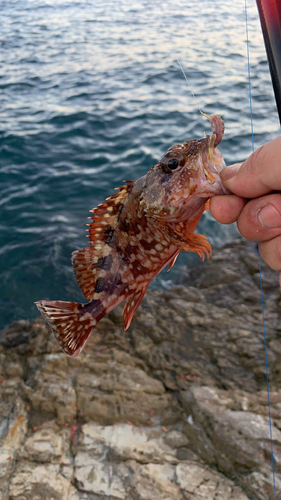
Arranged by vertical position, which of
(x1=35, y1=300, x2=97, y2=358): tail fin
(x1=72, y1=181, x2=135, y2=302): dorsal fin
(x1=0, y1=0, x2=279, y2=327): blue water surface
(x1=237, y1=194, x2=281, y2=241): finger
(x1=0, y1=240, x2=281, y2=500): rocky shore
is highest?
(x1=237, y1=194, x2=281, y2=241): finger

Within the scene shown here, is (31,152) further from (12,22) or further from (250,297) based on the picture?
(12,22)

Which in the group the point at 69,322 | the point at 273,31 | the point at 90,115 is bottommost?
the point at 90,115

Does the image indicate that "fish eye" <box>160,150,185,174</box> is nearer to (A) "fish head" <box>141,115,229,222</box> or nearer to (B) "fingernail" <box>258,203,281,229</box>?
(A) "fish head" <box>141,115,229,222</box>

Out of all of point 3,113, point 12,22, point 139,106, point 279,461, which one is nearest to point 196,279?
point 279,461

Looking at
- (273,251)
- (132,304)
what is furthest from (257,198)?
(132,304)

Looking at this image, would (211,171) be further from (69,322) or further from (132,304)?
(69,322)

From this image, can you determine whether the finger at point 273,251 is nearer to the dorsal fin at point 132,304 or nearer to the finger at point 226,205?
the finger at point 226,205

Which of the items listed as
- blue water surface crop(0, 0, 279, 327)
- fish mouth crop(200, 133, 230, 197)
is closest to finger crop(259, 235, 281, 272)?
fish mouth crop(200, 133, 230, 197)
